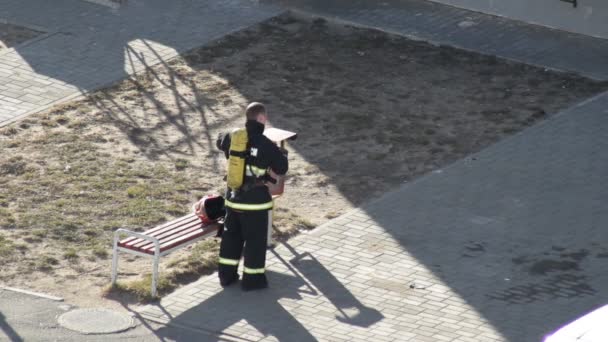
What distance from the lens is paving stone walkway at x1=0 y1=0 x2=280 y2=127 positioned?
17531 mm

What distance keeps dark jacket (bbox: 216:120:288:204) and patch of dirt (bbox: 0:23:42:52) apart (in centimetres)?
804

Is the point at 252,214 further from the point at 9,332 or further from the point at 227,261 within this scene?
the point at 9,332

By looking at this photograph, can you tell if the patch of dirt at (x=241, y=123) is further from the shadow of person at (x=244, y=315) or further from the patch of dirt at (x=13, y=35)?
the patch of dirt at (x=13, y=35)

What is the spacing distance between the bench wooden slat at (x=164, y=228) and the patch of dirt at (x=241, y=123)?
1.28 feet

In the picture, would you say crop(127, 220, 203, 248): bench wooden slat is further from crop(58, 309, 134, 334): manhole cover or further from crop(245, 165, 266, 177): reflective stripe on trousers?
crop(245, 165, 266, 177): reflective stripe on trousers

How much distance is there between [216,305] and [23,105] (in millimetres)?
6087

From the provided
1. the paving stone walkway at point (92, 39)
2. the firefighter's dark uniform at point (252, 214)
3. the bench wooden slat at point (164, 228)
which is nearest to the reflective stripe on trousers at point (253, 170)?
the firefighter's dark uniform at point (252, 214)

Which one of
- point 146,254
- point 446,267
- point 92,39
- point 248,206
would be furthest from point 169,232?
point 92,39

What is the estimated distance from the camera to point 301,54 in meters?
18.9

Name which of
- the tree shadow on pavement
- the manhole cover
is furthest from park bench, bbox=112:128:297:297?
the tree shadow on pavement

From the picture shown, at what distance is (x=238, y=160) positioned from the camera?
472 inches

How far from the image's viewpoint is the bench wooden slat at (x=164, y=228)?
1218 cm

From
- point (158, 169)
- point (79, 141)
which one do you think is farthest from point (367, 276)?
point (79, 141)

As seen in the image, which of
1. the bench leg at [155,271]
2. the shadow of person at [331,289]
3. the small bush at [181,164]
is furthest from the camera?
the small bush at [181,164]
